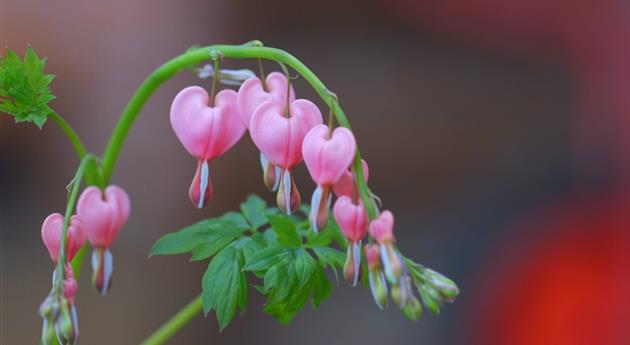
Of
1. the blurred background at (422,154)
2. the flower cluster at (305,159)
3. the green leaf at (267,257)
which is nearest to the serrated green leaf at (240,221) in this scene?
the green leaf at (267,257)

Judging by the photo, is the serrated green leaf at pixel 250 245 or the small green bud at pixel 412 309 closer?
the small green bud at pixel 412 309

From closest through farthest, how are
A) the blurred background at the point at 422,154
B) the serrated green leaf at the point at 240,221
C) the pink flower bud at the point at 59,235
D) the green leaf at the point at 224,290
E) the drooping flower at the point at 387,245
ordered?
1. the drooping flower at the point at 387,245
2. the pink flower bud at the point at 59,235
3. the green leaf at the point at 224,290
4. the serrated green leaf at the point at 240,221
5. the blurred background at the point at 422,154

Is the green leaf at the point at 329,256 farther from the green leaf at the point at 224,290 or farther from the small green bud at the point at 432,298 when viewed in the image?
the small green bud at the point at 432,298

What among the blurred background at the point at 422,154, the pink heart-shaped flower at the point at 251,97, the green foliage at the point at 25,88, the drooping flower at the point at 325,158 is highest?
the green foliage at the point at 25,88

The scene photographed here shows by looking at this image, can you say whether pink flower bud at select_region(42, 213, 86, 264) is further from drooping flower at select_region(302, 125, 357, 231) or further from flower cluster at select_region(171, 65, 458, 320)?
drooping flower at select_region(302, 125, 357, 231)

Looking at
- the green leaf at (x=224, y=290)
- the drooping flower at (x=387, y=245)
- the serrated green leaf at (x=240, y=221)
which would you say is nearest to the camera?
the drooping flower at (x=387, y=245)

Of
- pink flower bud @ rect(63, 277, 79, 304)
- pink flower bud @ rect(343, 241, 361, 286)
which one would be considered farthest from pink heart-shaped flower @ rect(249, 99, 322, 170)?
pink flower bud @ rect(63, 277, 79, 304)
